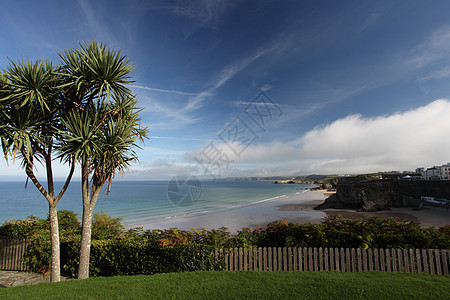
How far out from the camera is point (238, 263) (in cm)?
641

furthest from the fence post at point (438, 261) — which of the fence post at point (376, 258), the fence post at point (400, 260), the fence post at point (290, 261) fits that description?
the fence post at point (290, 261)

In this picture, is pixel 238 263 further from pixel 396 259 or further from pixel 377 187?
pixel 377 187

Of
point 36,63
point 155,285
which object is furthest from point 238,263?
point 36,63

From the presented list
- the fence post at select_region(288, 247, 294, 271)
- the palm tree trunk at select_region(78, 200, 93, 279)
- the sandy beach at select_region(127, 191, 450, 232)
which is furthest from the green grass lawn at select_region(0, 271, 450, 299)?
the sandy beach at select_region(127, 191, 450, 232)

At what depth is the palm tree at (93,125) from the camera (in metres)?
6.12

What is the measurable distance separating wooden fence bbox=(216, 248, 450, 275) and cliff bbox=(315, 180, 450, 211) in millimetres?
30388

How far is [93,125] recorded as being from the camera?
20.9 feet

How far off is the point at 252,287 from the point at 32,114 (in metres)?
7.63

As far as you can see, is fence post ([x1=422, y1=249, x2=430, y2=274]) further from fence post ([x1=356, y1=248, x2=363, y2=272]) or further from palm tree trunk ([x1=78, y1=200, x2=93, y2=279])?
palm tree trunk ([x1=78, y1=200, x2=93, y2=279])

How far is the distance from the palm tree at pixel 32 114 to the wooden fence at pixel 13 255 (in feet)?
10.5

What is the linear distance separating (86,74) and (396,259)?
34.4ft

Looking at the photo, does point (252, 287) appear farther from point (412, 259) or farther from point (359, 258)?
point (412, 259)

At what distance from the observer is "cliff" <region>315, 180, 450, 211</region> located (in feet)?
107

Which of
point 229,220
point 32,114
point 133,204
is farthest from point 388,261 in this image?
point 133,204
